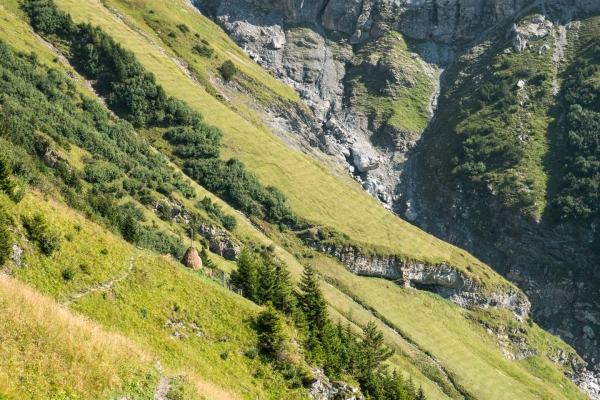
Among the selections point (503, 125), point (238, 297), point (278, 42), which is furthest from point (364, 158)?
point (238, 297)

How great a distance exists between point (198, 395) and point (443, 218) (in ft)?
416

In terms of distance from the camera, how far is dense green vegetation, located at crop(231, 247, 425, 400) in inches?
1281

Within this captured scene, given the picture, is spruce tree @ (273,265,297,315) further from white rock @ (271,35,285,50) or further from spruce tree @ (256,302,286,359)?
white rock @ (271,35,285,50)

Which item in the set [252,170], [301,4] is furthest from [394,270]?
[301,4]

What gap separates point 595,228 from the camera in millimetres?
124000

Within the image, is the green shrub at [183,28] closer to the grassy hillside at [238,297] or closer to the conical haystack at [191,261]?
the grassy hillside at [238,297]

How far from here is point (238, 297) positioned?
36750 mm

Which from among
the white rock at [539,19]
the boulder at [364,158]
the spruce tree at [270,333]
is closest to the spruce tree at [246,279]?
the spruce tree at [270,333]

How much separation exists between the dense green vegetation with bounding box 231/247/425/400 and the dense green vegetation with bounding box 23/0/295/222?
164 feet

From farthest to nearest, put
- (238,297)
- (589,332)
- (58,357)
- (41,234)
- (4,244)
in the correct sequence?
1. (589,332)
2. (238,297)
3. (41,234)
4. (4,244)
5. (58,357)

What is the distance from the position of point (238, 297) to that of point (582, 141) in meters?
126

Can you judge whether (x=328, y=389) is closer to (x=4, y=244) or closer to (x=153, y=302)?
(x=153, y=302)

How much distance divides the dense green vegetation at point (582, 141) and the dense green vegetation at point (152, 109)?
235 feet

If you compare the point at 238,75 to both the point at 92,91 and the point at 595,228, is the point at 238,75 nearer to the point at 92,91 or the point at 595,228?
the point at 92,91
